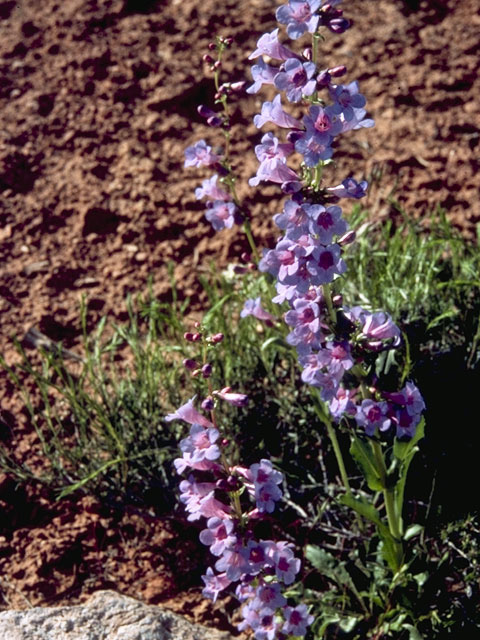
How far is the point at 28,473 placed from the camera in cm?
311

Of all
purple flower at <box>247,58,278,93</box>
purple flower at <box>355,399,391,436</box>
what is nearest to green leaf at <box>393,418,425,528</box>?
purple flower at <box>355,399,391,436</box>

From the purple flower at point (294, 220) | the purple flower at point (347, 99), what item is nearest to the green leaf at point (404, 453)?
the purple flower at point (294, 220)

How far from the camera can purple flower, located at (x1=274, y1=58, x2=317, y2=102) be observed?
198 cm

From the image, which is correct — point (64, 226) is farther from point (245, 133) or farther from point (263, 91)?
point (263, 91)

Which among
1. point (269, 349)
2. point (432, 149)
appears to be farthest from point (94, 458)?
point (432, 149)

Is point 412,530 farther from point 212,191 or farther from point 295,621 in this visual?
point 212,191

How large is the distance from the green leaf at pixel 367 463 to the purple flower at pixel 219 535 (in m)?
0.49

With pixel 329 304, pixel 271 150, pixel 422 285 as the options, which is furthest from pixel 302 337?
pixel 422 285

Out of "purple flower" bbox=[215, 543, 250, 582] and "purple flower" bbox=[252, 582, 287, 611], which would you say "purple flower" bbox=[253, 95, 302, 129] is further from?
"purple flower" bbox=[252, 582, 287, 611]

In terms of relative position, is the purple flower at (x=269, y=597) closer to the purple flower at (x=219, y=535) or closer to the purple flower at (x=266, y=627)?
the purple flower at (x=266, y=627)

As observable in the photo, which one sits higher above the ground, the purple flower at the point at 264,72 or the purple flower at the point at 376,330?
the purple flower at the point at 264,72

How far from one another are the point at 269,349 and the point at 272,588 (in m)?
1.24

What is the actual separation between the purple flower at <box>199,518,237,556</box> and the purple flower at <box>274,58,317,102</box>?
43.8 inches

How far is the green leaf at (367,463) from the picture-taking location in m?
2.40
